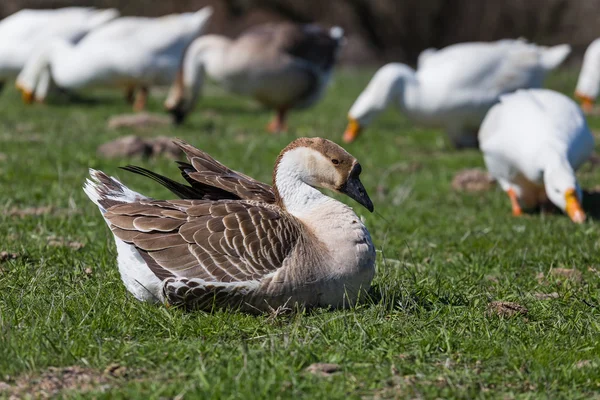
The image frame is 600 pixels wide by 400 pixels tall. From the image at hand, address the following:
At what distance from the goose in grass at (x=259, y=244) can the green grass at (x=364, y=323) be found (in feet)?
0.35

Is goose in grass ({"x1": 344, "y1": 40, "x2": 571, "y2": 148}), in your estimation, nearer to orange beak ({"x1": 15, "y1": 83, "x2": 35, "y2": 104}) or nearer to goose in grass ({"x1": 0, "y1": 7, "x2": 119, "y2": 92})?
orange beak ({"x1": 15, "y1": 83, "x2": 35, "y2": 104})

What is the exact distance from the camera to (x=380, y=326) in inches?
172

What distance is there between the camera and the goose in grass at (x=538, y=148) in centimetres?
785

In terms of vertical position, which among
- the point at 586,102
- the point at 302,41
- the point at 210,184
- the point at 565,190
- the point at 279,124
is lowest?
the point at 586,102

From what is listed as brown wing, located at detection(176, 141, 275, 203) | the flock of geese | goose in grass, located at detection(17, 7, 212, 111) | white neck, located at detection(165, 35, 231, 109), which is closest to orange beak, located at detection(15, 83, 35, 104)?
goose in grass, located at detection(17, 7, 212, 111)

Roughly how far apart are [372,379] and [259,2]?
2089 cm

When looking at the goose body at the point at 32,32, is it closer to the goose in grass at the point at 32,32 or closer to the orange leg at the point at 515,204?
the goose in grass at the point at 32,32

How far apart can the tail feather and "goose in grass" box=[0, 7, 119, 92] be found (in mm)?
11255

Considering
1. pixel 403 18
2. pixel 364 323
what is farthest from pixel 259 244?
pixel 403 18

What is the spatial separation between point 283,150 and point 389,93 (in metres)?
6.96

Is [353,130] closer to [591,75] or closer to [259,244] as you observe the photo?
[591,75]

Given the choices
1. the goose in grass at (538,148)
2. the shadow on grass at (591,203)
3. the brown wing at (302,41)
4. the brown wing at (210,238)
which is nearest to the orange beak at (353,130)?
the brown wing at (302,41)

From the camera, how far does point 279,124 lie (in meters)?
13.7

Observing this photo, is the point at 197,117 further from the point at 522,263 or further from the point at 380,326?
the point at 380,326
